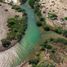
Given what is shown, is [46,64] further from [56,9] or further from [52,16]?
[56,9]

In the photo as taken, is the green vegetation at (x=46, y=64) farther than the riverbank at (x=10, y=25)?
No

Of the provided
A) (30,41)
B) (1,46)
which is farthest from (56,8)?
(1,46)

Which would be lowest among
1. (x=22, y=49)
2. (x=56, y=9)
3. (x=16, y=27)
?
(x=22, y=49)

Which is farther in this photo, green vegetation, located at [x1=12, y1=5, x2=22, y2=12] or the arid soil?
green vegetation, located at [x1=12, y1=5, x2=22, y2=12]

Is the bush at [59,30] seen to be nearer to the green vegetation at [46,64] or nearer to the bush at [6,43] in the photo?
the bush at [6,43]

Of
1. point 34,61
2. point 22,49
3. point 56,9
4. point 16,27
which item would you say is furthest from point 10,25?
point 34,61

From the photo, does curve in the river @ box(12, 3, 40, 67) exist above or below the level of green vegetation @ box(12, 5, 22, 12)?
below

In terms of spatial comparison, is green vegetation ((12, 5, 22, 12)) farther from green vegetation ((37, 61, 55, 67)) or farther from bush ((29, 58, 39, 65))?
green vegetation ((37, 61, 55, 67))

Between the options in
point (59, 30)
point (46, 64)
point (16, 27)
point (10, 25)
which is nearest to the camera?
point (46, 64)

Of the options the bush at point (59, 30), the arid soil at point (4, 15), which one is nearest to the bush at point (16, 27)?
the arid soil at point (4, 15)

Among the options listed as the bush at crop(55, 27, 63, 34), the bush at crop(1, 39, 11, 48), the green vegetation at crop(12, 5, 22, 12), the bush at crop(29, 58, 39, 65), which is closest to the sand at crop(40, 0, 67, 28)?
the bush at crop(55, 27, 63, 34)

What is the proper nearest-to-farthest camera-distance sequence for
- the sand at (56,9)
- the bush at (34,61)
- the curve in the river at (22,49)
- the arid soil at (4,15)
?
the bush at (34,61) < the curve in the river at (22,49) < the arid soil at (4,15) < the sand at (56,9)

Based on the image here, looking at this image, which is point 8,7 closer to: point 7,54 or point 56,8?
point 56,8
